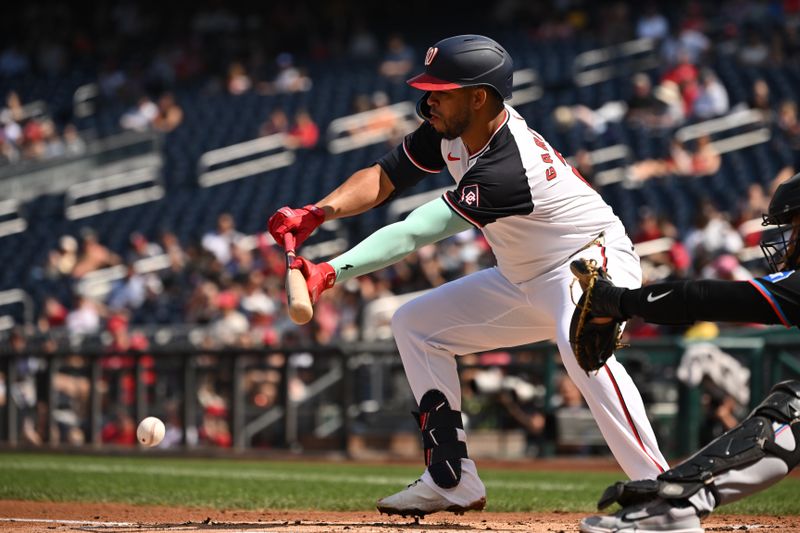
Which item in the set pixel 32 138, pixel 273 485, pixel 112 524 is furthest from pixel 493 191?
pixel 32 138

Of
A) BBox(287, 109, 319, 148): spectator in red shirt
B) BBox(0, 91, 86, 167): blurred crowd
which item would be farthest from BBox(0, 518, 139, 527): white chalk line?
BBox(0, 91, 86, 167): blurred crowd

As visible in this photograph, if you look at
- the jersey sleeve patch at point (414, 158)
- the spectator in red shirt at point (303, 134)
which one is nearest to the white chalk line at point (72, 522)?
the jersey sleeve patch at point (414, 158)

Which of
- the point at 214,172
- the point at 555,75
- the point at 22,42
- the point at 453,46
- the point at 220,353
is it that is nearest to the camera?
the point at 453,46

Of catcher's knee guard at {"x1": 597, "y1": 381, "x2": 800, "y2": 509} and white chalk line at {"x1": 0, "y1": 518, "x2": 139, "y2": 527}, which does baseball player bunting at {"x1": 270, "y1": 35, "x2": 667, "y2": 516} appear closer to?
catcher's knee guard at {"x1": 597, "y1": 381, "x2": 800, "y2": 509}

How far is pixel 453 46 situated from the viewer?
453 centimetres

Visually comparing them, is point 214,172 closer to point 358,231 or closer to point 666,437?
point 358,231

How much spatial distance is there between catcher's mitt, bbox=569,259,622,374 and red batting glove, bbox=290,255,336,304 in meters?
0.96

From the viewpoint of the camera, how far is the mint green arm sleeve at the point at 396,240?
179 inches

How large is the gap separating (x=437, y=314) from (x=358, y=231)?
944 centimetres

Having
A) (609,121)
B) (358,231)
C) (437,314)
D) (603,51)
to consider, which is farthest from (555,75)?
(437,314)

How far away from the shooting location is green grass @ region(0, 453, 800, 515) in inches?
241

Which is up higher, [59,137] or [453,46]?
[59,137]

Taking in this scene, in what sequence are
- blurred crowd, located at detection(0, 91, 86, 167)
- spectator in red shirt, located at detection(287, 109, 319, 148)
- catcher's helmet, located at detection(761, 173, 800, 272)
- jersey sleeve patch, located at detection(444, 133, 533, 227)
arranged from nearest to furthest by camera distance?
catcher's helmet, located at detection(761, 173, 800, 272)
jersey sleeve patch, located at detection(444, 133, 533, 227)
spectator in red shirt, located at detection(287, 109, 319, 148)
blurred crowd, located at detection(0, 91, 86, 167)

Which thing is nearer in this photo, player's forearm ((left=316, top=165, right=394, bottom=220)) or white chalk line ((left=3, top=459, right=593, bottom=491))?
player's forearm ((left=316, top=165, right=394, bottom=220))
